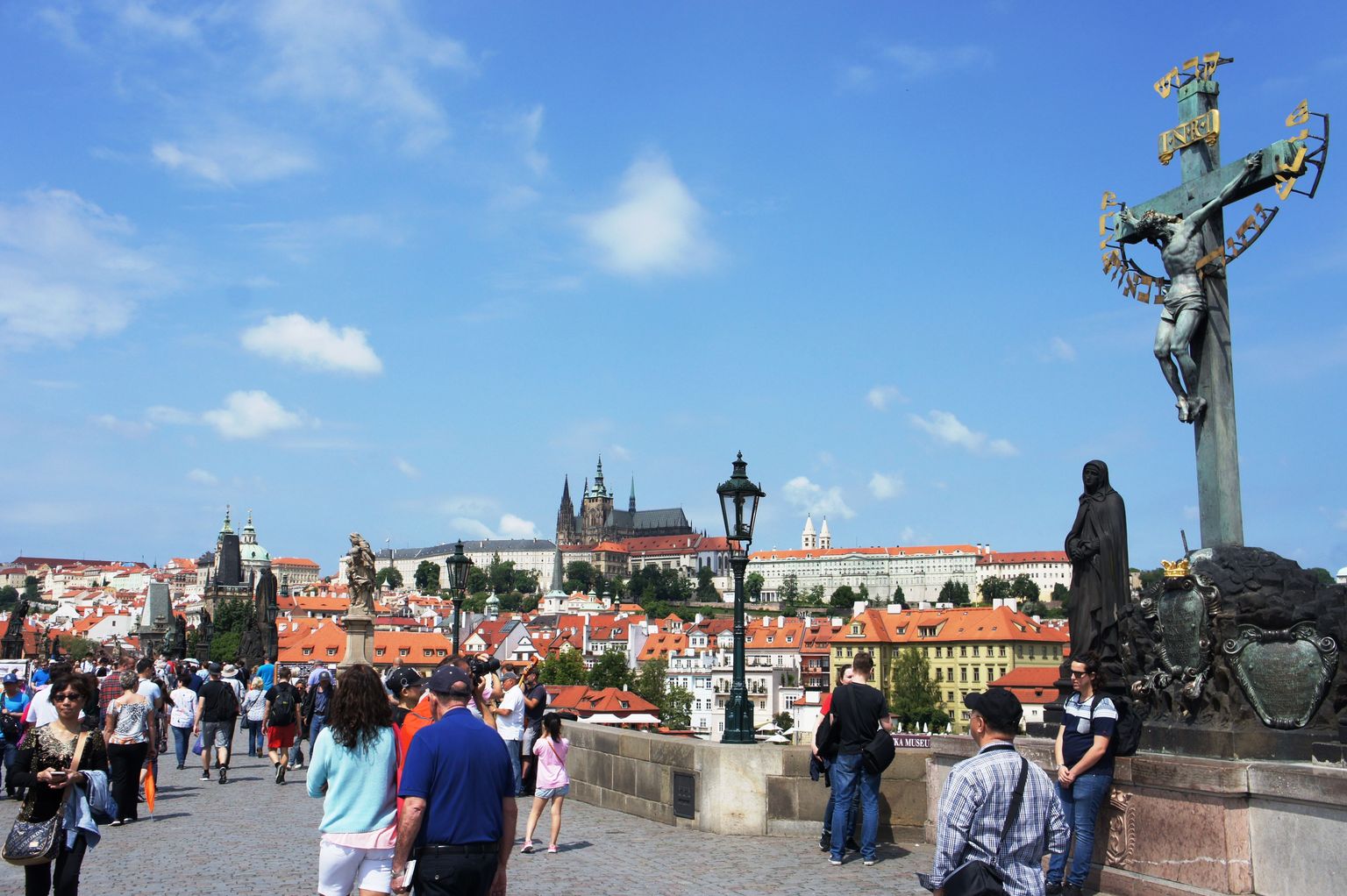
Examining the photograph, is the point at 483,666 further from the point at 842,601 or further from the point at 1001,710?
the point at 842,601

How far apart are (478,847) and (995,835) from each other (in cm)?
213

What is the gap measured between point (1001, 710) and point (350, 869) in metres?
3.01

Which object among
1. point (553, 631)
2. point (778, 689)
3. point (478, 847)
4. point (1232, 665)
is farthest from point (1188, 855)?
point (553, 631)

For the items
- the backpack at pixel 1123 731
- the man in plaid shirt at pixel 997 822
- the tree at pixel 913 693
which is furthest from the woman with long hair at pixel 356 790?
the tree at pixel 913 693

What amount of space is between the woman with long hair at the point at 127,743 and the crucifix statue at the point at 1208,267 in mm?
9321

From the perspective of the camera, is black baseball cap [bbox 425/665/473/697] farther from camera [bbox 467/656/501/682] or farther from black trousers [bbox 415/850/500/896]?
camera [bbox 467/656/501/682]

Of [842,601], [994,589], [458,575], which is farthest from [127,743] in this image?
[994,589]

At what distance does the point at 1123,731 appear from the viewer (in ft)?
23.9

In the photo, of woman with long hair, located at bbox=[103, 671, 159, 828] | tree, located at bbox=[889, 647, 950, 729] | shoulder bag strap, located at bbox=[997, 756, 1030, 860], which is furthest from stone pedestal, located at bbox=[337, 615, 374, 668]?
tree, located at bbox=[889, 647, 950, 729]

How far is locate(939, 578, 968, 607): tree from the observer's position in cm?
18138

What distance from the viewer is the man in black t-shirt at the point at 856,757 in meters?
9.02

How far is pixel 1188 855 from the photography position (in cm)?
679

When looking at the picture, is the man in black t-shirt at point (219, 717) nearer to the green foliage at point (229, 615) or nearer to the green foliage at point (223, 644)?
the green foliage at point (223, 644)

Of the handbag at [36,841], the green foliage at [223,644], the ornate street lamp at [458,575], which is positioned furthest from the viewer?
the green foliage at [223,644]
